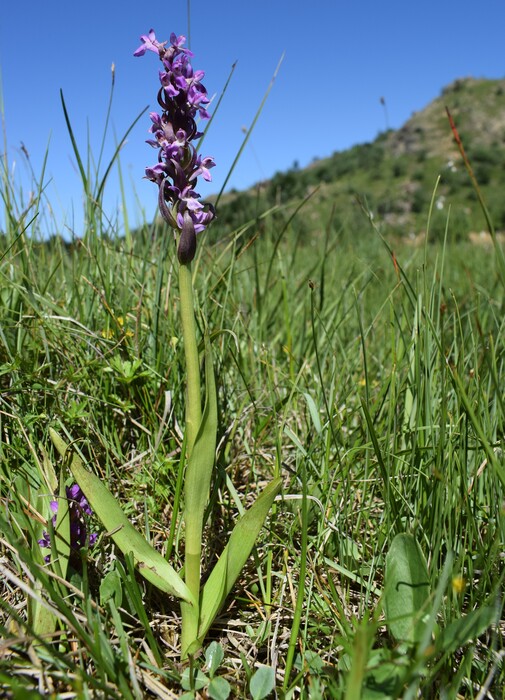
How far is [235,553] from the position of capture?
46.1 inches

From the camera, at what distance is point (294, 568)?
135cm

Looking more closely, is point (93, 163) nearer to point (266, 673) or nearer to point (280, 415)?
point (280, 415)

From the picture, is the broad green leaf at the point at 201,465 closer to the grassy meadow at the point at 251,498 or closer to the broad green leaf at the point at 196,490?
the broad green leaf at the point at 196,490

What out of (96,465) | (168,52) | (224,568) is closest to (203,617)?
(224,568)

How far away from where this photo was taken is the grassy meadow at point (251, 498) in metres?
0.99

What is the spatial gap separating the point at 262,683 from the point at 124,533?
41 cm

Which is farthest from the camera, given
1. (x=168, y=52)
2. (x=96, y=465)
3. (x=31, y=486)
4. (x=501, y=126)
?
(x=501, y=126)

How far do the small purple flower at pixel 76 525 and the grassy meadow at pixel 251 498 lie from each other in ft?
0.10

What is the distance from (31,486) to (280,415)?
82 cm

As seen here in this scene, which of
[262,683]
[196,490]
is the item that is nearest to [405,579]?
[262,683]

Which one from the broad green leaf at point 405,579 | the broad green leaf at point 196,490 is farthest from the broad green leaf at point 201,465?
the broad green leaf at point 405,579

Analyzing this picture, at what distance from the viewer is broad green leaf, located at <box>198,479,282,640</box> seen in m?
1.15

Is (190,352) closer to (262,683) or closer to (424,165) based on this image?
(262,683)

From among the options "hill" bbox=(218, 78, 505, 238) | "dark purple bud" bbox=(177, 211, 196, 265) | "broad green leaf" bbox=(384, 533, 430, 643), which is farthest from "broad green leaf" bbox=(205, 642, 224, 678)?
"hill" bbox=(218, 78, 505, 238)
